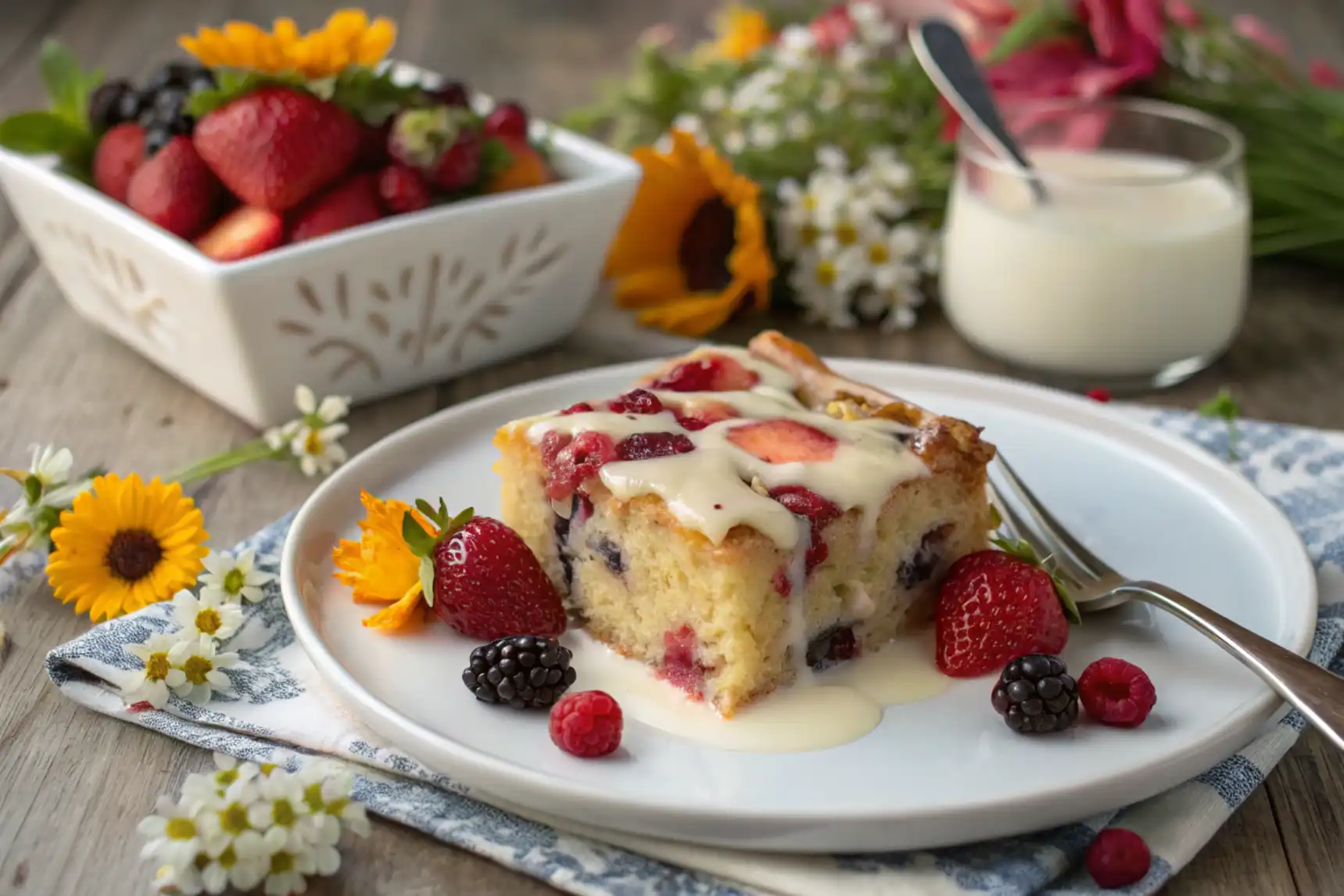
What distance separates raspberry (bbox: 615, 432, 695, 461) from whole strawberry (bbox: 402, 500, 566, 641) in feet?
0.79

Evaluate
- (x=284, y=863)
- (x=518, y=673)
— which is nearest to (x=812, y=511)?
(x=518, y=673)

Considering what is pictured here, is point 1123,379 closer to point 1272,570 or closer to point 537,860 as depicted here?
point 1272,570

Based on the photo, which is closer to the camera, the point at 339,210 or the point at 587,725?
the point at 587,725

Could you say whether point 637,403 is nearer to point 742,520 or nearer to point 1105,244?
point 742,520

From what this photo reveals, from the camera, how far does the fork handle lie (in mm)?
1967

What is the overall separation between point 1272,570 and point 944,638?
65 cm

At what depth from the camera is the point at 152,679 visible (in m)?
2.24

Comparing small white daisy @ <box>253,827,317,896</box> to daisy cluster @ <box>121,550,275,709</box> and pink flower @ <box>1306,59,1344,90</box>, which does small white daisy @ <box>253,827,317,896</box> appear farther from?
pink flower @ <box>1306,59,1344,90</box>

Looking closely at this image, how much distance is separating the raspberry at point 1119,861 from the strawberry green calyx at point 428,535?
1.08m

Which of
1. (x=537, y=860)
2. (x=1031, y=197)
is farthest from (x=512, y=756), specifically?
(x=1031, y=197)

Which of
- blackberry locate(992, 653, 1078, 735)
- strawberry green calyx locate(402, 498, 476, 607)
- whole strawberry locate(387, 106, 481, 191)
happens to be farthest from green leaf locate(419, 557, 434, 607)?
whole strawberry locate(387, 106, 481, 191)

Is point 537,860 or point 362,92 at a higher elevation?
point 362,92

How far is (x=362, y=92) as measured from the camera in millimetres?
3355

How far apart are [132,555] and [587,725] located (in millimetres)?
1024
